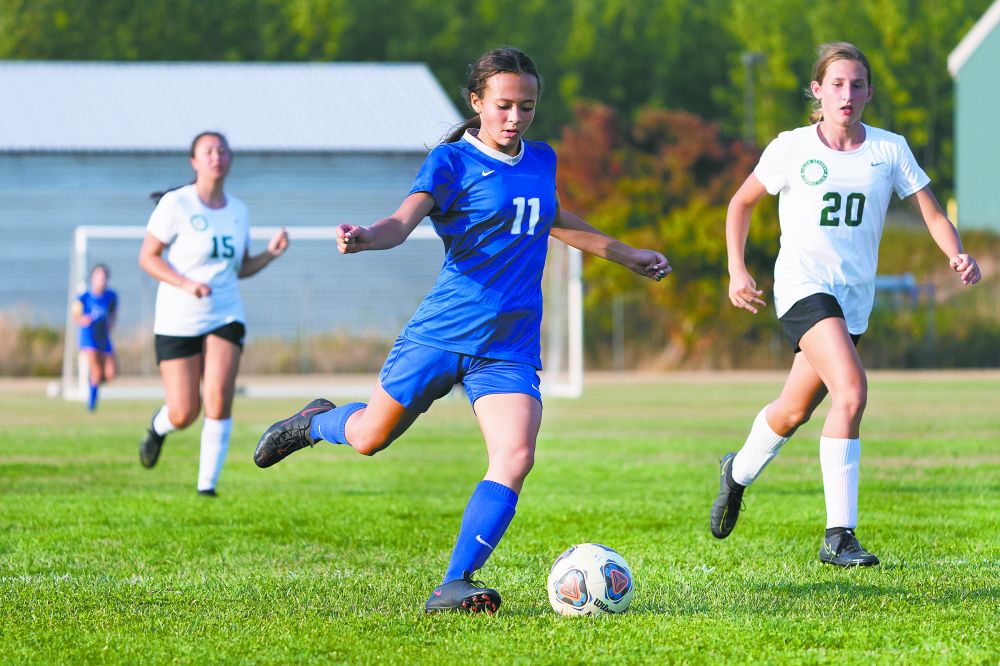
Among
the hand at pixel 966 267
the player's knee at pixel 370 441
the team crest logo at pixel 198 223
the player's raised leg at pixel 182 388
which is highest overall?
the team crest logo at pixel 198 223

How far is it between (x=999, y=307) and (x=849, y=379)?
28042mm

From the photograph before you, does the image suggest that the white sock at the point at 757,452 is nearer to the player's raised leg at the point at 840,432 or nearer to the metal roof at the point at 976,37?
the player's raised leg at the point at 840,432

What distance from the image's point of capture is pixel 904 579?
20.3ft

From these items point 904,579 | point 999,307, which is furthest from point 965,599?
point 999,307

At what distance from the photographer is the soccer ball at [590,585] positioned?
546 centimetres

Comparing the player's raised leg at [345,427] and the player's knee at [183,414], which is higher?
the player's knee at [183,414]

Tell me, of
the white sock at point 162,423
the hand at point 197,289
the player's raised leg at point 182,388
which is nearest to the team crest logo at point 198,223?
the hand at point 197,289

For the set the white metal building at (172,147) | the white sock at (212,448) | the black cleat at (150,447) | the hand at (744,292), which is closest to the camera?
the hand at (744,292)

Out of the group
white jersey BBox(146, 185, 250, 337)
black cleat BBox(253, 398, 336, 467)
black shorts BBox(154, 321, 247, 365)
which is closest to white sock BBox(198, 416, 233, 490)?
black shorts BBox(154, 321, 247, 365)

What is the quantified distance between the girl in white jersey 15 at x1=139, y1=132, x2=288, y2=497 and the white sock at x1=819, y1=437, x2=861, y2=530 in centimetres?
384

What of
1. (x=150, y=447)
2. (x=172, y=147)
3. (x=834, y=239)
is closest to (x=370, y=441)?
(x=834, y=239)

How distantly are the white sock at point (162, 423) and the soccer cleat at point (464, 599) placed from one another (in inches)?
183

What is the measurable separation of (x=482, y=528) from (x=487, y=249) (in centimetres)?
103

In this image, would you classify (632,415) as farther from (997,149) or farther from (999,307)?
(997,149)
